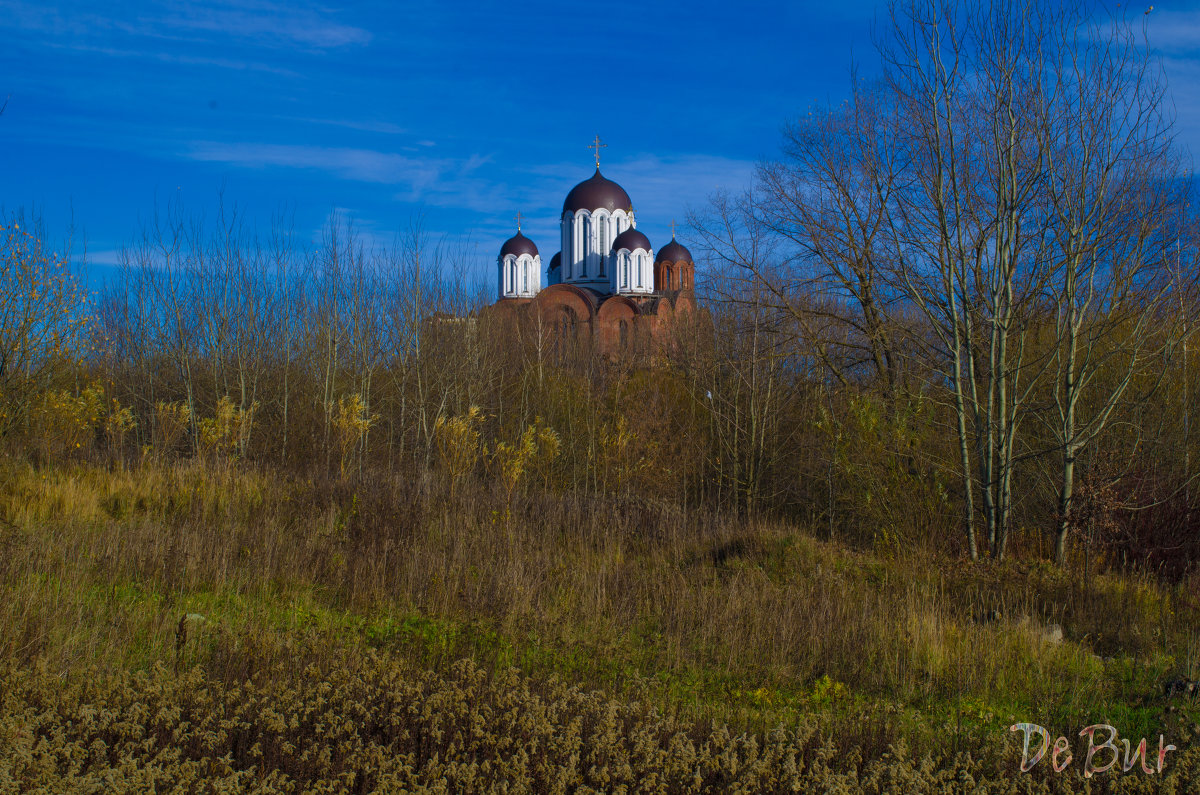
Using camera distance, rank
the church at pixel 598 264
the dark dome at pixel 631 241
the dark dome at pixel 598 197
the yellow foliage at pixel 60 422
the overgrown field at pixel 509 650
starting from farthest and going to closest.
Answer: the dark dome at pixel 598 197
the dark dome at pixel 631 241
the church at pixel 598 264
the yellow foliage at pixel 60 422
the overgrown field at pixel 509 650

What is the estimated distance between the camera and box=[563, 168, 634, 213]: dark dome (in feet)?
138

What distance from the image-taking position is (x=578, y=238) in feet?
140

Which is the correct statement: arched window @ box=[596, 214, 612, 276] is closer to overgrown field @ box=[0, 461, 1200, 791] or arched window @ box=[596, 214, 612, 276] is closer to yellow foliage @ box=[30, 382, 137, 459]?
yellow foliage @ box=[30, 382, 137, 459]

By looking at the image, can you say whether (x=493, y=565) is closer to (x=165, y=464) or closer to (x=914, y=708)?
(x=914, y=708)

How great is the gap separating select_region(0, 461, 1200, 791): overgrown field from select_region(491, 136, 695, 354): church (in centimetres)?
2803

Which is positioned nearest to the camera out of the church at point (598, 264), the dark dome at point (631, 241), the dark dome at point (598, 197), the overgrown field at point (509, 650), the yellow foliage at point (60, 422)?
the overgrown field at point (509, 650)

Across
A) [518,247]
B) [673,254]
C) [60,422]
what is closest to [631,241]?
[673,254]

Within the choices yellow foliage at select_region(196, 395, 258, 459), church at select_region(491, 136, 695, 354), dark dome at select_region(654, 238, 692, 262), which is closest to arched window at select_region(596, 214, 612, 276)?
church at select_region(491, 136, 695, 354)

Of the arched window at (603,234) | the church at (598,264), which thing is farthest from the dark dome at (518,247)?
the arched window at (603,234)

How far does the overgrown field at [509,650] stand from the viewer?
2.95m

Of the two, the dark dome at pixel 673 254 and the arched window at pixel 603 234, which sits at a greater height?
the arched window at pixel 603 234

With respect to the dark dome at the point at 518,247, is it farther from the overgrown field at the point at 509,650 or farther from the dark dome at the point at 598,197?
the overgrown field at the point at 509,650

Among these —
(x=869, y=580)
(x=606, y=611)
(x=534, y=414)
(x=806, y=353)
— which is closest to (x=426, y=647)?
(x=606, y=611)

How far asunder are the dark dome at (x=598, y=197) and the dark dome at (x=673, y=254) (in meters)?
3.47
